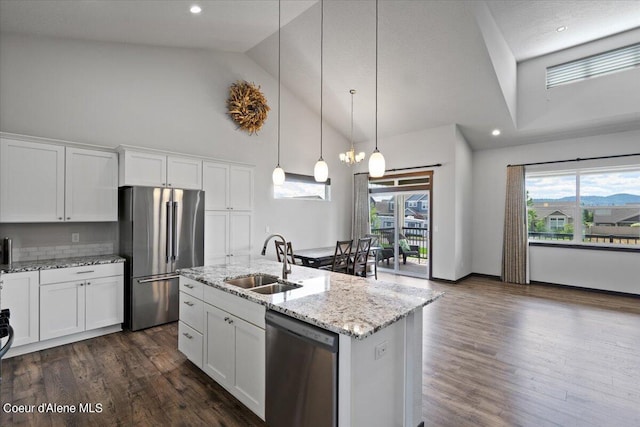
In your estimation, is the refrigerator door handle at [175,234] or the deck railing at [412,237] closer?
the refrigerator door handle at [175,234]

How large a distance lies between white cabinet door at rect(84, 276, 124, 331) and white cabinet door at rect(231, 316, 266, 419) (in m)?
2.28

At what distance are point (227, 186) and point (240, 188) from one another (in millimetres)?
249

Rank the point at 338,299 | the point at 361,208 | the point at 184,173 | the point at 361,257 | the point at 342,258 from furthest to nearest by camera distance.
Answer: the point at 361,208 < the point at 361,257 < the point at 342,258 < the point at 184,173 < the point at 338,299

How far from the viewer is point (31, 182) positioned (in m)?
3.24

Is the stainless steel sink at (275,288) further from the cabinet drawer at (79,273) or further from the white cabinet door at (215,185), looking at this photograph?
the white cabinet door at (215,185)

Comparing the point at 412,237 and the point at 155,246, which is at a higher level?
the point at 155,246

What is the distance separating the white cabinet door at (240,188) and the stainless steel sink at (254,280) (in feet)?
7.66

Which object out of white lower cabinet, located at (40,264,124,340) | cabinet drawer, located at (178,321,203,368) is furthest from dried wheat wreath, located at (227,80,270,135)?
cabinet drawer, located at (178,321,203,368)

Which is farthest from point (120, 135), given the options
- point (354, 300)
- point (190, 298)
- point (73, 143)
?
point (354, 300)

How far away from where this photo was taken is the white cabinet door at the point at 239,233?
486cm

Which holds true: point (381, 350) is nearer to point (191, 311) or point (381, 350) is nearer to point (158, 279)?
point (191, 311)

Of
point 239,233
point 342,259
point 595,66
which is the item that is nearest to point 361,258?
point 342,259

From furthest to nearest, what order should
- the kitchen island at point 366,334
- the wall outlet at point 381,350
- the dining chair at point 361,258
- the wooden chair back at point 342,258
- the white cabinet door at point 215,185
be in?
the dining chair at point 361,258 → the wooden chair back at point 342,258 → the white cabinet door at point 215,185 → the wall outlet at point 381,350 → the kitchen island at point 366,334

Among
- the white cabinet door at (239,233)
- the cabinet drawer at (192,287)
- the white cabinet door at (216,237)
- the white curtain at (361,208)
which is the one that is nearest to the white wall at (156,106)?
the white cabinet door at (239,233)
